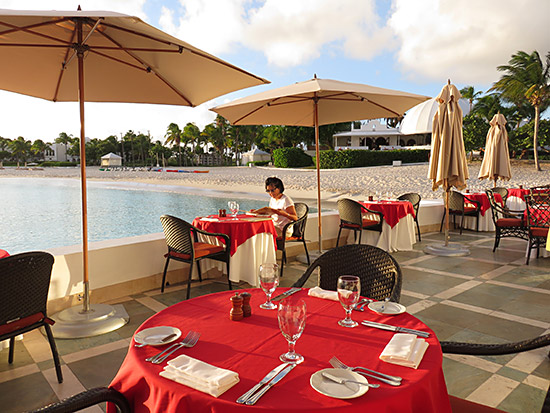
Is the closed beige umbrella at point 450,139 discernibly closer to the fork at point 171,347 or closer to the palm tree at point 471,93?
the fork at point 171,347

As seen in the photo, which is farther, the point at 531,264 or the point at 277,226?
the point at 531,264

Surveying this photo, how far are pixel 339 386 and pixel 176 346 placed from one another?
596 mm

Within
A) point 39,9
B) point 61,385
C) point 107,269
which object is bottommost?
point 61,385

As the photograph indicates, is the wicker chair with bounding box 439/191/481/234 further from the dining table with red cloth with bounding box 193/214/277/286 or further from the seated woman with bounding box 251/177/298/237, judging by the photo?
the dining table with red cloth with bounding box 193/214/277/286

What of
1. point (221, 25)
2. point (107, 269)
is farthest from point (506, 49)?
point (107, 269)

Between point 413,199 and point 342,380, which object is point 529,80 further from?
point 342,380

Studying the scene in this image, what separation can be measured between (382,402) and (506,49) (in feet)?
117

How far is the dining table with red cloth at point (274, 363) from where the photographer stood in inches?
43.0

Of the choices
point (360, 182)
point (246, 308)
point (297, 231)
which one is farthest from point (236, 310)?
point (360, 182)

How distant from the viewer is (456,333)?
3.45 m

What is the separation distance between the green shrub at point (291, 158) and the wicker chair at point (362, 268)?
32390mm

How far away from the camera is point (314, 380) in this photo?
3.87 feet

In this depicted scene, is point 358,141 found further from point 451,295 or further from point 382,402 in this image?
point 382,402

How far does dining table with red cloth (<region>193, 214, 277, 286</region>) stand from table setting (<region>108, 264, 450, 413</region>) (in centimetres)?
286
